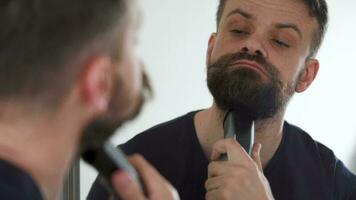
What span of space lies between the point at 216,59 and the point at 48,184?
0.50 meters

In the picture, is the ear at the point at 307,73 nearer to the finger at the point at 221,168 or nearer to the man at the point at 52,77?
the finger at the point at 221,168

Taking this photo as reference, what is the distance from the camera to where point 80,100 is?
1.84 feet

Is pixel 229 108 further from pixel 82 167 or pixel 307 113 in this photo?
pixel 307 113

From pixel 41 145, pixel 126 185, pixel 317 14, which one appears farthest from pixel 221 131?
pixel 41 145

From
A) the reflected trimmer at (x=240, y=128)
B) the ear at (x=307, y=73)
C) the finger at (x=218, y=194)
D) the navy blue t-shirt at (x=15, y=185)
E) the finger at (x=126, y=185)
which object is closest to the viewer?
the navy blue t-shirt at (x=15, y=185)

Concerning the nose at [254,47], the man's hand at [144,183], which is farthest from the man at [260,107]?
the man's hand at [144,183]

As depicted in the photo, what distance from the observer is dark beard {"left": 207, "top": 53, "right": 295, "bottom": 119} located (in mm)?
958

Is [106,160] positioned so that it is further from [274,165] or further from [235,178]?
[274,165]

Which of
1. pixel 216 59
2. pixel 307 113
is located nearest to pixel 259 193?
pixel 216 59

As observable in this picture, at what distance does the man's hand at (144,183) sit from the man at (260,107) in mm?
247

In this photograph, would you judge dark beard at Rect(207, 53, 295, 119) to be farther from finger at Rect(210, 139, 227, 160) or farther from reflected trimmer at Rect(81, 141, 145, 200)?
reflected trimmer at Rect(81, 141, 145, 200)

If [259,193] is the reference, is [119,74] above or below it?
above

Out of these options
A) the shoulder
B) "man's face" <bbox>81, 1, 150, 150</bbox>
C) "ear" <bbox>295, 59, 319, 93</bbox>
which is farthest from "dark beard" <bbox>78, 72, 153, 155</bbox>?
"ear" <bbox>295, 59, 319, 93</bbox>

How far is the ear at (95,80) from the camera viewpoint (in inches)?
21.7
